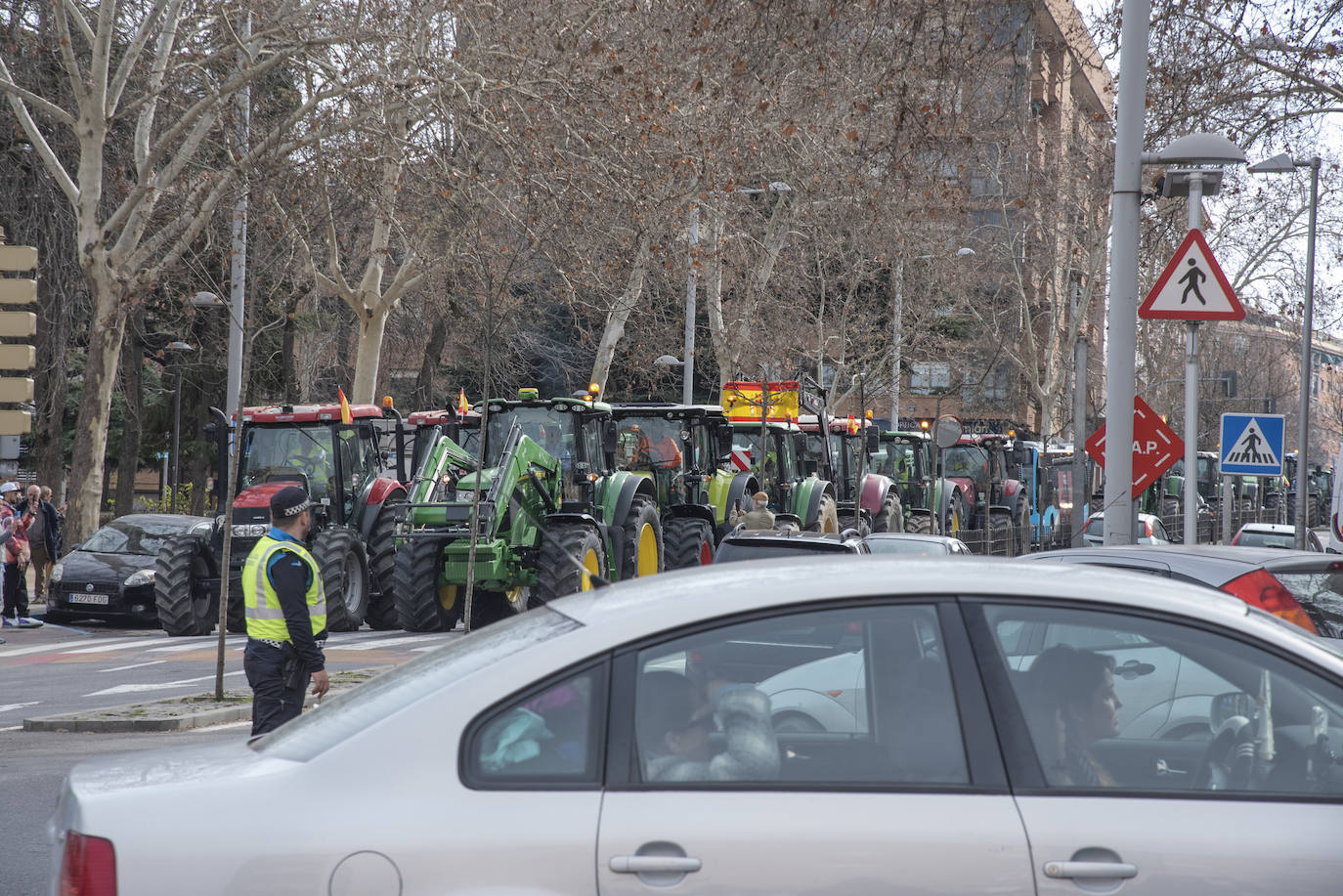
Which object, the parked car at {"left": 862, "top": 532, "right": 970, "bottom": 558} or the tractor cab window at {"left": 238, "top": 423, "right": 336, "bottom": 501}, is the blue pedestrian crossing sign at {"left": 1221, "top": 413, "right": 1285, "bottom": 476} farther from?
the tractor cab window at {"left": 238, "top": 423, "right": 336, "bottom": 501}

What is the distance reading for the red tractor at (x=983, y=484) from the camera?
34.8 meters

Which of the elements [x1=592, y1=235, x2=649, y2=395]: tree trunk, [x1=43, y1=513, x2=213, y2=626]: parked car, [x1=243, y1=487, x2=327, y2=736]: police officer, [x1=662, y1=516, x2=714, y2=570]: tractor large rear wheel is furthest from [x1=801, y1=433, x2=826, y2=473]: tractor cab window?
[x1=243, y1=487, x2=327, y2=736]: police officer

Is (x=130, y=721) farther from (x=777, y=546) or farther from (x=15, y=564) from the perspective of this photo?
(x=15, y=564)

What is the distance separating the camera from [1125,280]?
11.6 meters

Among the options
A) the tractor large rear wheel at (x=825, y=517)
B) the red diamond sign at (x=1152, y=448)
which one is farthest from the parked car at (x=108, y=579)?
the red diamond sign at (x=1152, y=448)

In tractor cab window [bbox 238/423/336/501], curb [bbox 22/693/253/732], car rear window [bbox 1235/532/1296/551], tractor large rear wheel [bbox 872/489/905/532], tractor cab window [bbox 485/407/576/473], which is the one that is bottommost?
curb [bbox 22/693/253/732]

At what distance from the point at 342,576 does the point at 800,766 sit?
14.7 metres

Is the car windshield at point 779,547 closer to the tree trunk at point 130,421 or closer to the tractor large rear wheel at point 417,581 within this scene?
the tractor large rear wheel at point 417,581

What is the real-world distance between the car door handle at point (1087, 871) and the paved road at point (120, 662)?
10152mm

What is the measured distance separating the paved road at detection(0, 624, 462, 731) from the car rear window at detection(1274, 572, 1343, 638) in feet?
29.7

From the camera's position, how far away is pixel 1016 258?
167 feet

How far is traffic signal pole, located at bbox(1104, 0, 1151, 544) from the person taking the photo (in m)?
11.4

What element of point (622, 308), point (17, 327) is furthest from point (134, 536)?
point (622, 308)

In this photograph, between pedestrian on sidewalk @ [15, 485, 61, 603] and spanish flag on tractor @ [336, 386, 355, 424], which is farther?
pedestrian on sidewalk @ [15, 485, 61, 603]
